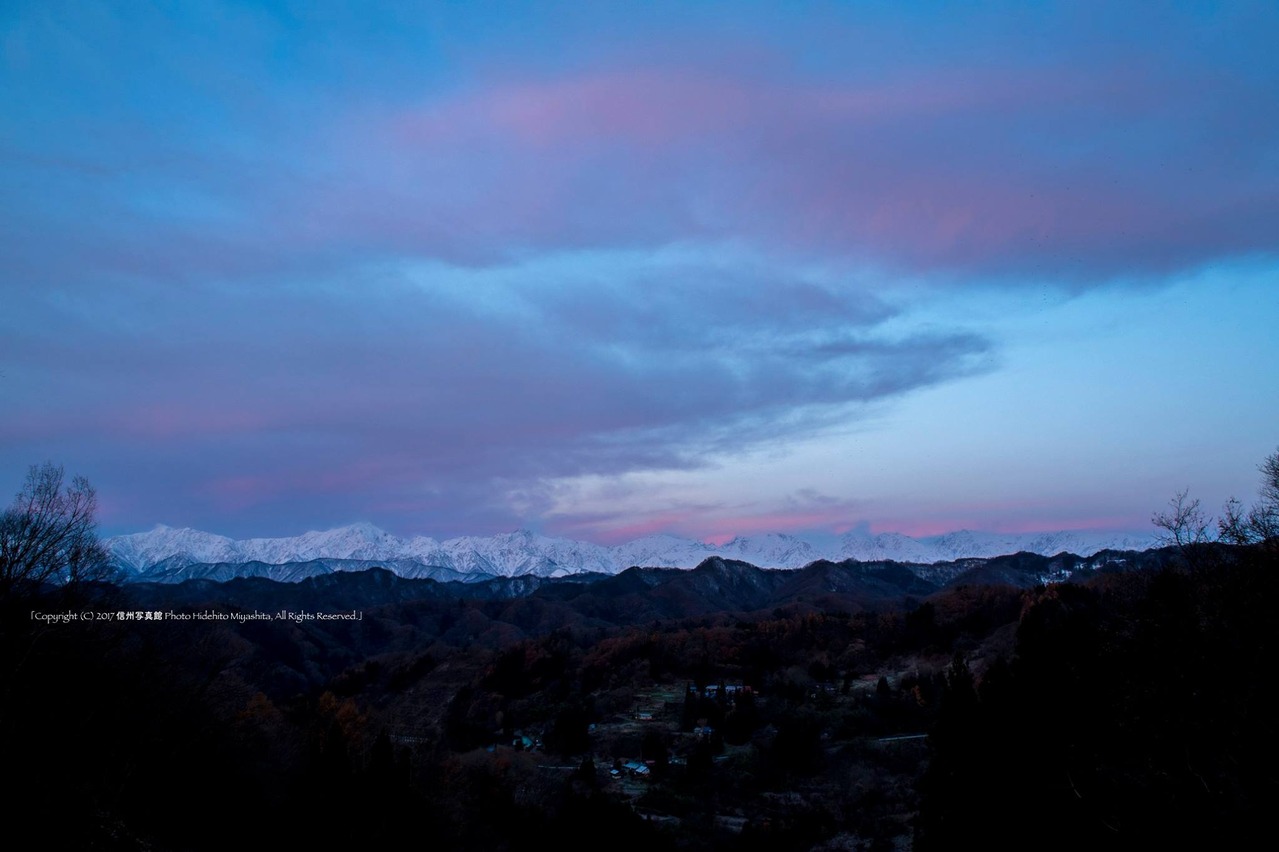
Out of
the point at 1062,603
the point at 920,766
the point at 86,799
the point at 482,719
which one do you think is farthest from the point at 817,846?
the point at 482,719

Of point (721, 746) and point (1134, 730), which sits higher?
point (1134, 730)

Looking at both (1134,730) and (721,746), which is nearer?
(1134,730)

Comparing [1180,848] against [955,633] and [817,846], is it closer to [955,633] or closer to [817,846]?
[817,846]

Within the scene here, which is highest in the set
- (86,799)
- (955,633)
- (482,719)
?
(86,799)

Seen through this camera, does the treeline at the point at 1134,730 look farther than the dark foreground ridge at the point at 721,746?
No

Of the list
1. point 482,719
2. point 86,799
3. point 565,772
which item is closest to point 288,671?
point 482,719

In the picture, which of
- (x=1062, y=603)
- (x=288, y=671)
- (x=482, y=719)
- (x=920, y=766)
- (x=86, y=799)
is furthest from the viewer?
(x=288, y=671)

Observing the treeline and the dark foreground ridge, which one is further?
the dark foreground ridge

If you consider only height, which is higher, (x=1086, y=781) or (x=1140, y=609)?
(x=1140, y=609)

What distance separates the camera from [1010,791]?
29.5 m

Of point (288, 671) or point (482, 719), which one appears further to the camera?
point (288, 671)

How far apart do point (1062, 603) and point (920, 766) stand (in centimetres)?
2652

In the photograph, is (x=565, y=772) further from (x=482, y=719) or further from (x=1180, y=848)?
(x=1180, y=848)

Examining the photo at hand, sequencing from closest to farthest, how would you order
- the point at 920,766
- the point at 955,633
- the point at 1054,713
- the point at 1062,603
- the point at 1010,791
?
1. the point at 1010,791
2. the point at 1054,713
3. the point at 920,766
4. the point at 1062,603
5. the point at 955,633
